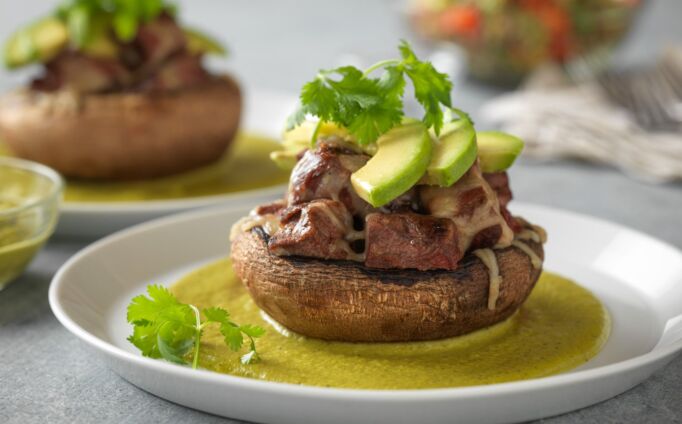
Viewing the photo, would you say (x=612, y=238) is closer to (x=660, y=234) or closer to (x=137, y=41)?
(x=660, y=234)

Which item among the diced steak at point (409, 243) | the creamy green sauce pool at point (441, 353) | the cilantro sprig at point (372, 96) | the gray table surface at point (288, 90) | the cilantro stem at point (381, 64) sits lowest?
the gray table surface at point (288, 90)

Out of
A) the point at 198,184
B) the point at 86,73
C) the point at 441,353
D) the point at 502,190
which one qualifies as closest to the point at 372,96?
the point at 502,190

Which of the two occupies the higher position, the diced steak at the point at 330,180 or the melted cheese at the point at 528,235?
the diced steak at the point at 330,180

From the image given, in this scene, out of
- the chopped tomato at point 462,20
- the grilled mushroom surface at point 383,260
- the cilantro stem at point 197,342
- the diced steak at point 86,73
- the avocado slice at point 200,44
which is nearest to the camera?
the cilantro stem at point 197,342

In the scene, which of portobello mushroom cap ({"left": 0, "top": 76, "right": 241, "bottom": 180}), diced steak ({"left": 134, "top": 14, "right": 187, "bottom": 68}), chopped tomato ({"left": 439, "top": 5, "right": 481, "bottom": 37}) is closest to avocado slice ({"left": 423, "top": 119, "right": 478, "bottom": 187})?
portobello mushroom cap ({"left": 0, "top": 76, "right": 241, "bottom": 180})

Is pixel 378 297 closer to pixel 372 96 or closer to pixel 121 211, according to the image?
pixel 372 96

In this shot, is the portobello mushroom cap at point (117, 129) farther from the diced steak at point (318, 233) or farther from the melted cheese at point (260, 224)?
the diced steak at point (318, 233)

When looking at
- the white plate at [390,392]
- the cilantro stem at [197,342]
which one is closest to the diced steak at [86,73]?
the white plate at [390,392]
